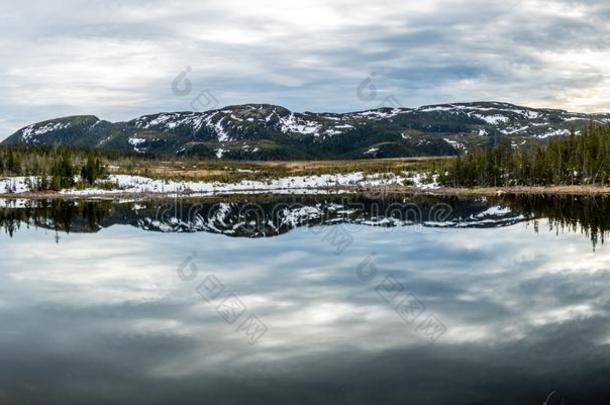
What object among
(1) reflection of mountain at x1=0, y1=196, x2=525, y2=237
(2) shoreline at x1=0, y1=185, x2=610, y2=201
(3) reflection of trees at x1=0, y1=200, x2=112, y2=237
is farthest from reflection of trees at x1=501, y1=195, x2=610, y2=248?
(3) reflection of trees at x1=0, y1=200, x2=112, y2=237

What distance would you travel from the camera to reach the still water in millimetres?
15016

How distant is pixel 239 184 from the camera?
173m

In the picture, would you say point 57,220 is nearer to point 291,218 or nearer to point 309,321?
point 291,218

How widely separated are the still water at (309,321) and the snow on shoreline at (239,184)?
10357 cm

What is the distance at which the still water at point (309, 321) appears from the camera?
15.0 metres

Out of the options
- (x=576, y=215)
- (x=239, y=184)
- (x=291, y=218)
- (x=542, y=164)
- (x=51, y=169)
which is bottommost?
(x=576, y=215)

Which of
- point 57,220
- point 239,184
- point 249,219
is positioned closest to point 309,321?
point 249,219

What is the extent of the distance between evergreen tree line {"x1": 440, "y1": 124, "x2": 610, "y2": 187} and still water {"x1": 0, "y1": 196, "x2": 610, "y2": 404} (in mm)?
78593

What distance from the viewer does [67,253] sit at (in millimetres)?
42000

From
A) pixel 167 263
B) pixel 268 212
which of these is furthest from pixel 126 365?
pixel 268 212

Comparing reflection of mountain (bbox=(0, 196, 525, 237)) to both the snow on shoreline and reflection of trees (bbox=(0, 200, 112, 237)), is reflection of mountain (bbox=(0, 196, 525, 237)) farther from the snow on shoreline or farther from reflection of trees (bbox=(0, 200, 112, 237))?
the snow on shoreline

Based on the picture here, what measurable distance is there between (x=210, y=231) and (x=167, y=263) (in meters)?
19.8

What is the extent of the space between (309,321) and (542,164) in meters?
117

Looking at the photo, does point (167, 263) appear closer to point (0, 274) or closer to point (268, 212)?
point (0, 274)
